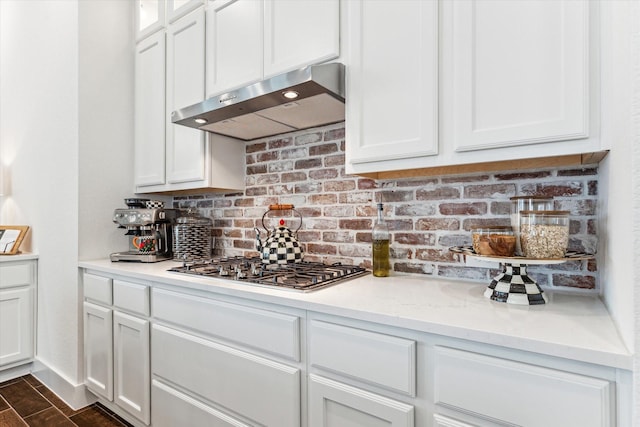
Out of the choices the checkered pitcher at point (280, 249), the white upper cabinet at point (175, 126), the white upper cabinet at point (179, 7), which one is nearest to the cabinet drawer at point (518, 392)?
the checkered pitcher at point (280, 249)

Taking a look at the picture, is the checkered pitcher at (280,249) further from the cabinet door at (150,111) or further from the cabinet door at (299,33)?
the cabinet door at (150,111)

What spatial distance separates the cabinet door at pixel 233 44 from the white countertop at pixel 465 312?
3.51 feet

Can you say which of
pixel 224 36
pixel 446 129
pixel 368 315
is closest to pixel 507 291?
pixel 368 315

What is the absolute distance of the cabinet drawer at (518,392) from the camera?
0.73 m

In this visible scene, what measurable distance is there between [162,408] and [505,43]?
6.99ft

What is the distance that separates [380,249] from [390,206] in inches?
9.7

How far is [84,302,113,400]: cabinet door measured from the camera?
2023 mm

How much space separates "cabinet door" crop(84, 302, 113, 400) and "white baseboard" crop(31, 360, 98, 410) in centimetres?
8

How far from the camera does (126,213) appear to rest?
228 cm

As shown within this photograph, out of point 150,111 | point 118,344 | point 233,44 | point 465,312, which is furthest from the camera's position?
point 150,111

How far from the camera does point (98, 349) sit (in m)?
2.12

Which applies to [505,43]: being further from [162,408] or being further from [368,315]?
[162,408]

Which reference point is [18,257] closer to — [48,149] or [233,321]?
[48,149]

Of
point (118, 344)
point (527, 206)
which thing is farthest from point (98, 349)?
point (527, 206)
